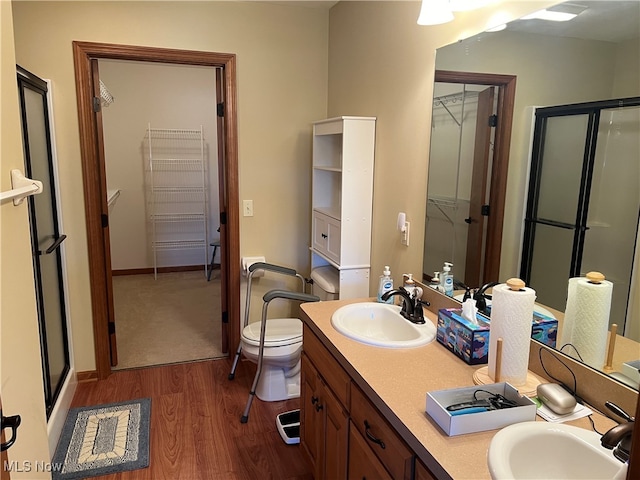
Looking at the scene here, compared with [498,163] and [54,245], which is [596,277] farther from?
[54,245]

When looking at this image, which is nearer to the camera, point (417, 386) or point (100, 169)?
point (417, 386)

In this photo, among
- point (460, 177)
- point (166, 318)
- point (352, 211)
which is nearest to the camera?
point (460, 177)

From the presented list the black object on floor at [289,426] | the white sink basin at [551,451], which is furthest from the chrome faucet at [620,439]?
the black object on floor at [289,426]

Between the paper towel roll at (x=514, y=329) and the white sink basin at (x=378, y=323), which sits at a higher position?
the paper towel roll at (x=514, y=329)

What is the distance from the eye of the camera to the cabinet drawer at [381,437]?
3.84 feet

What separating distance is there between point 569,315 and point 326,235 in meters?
1.64

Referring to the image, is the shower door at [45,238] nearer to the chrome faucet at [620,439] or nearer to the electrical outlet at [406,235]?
the electrical outlet at [406,235]

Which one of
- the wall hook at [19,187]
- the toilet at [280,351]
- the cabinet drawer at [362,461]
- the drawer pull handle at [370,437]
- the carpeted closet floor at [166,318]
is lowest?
the carpeted closet floor at [166,318]

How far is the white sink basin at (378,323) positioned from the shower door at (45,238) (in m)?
1.47

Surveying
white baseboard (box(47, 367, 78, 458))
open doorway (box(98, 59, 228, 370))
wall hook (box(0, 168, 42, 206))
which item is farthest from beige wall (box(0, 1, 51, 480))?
open doorway (box(98, 59, 228, 370))

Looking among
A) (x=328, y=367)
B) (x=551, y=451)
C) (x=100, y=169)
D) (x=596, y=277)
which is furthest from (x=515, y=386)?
(x=100, y=169)

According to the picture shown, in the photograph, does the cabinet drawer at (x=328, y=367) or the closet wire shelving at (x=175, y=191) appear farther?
the closet wire shelving at (x=175, y=191)

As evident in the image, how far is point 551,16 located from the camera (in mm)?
1398

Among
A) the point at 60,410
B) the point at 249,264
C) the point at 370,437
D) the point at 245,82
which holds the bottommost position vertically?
the point at 60,410
